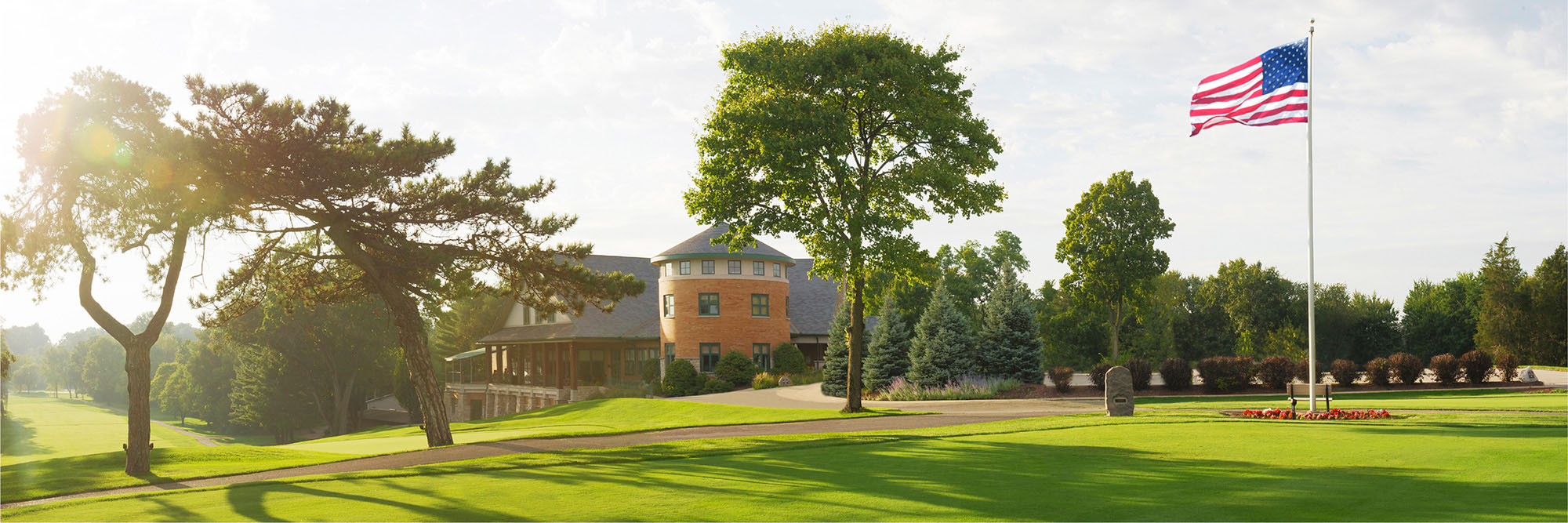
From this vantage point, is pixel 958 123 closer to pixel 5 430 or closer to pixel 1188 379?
pixel 1188 379

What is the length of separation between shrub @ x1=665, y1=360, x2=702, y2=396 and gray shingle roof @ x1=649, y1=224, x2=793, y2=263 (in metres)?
6.34

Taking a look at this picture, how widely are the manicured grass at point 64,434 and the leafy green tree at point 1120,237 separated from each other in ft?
139

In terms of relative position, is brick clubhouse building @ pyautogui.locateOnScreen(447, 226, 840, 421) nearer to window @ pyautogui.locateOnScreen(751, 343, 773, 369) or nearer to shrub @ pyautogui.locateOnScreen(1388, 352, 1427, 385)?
window @ pyautogui.locateOnScreen(751, 343, 773, 369)

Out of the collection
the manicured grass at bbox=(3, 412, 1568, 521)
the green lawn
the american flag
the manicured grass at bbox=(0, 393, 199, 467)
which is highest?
the american flag

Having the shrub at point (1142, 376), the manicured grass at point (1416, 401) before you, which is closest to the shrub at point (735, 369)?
the shrub at point (1142, 376)

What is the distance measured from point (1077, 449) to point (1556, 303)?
4264 cm

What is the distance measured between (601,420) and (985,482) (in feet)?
83.6

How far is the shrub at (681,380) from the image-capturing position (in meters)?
44.3

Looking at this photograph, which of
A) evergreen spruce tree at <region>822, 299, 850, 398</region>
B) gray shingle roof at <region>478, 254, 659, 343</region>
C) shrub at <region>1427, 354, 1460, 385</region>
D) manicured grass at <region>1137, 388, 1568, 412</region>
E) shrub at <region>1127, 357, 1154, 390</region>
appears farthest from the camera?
gray shingle roof at <region>478, 254, 659, 343</region>

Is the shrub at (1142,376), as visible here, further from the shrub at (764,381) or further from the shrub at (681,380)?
the shrub at (681,380)

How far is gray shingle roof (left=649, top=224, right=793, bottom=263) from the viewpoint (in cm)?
4875

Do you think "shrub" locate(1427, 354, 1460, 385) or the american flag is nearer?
the american flag

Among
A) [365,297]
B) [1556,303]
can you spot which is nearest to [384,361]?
[365,297]

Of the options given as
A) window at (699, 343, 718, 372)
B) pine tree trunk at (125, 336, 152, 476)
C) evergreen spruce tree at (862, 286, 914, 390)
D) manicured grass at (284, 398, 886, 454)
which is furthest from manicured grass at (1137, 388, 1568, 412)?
pine tree trunk at (125, 336, 152, 476)
